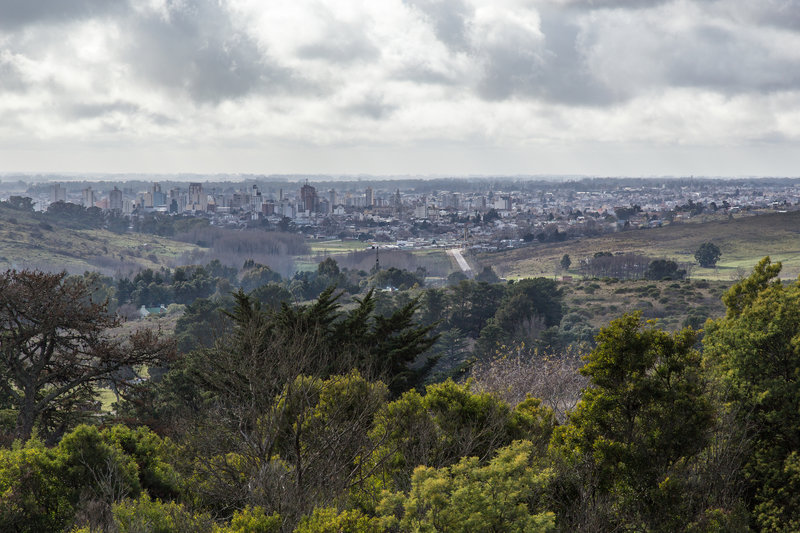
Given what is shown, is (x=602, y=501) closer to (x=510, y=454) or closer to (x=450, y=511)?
(x=510, y=454)

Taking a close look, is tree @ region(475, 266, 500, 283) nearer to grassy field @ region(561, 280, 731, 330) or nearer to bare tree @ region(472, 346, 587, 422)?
grassy field @ region(561, 280, 731, 330)

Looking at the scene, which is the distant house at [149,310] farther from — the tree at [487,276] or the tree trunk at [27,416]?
the tree trunk at [27,416]

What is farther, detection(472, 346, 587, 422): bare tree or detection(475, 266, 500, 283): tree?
detection(475, 266, 500, 283): tree

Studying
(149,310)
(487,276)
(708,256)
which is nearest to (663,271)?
(708,256)

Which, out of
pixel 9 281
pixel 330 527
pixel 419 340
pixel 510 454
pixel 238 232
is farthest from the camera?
pixel 238 232

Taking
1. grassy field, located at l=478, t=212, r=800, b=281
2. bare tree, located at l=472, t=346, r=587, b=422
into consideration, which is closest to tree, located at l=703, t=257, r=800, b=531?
bare tree, located at l=472, t=346, r=587, b=422

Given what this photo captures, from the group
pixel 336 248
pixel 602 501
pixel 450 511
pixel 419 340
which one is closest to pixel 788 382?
pixel 602 501
